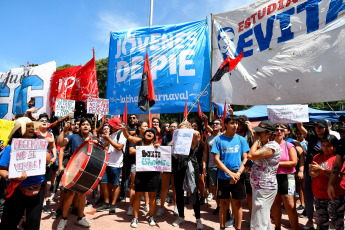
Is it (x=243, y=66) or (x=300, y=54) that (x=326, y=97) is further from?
(x=243, y=66)

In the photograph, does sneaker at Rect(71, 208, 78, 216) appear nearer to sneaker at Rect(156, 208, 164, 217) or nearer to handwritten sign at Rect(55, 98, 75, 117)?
sneaker at Rect(156, 208, 164, 217)

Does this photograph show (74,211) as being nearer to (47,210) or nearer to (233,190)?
(47,210)

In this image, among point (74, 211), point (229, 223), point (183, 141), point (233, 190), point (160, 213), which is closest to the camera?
point (233, 190)

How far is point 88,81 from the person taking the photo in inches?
373

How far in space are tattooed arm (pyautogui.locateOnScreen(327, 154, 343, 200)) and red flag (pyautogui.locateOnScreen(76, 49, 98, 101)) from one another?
26.6ft

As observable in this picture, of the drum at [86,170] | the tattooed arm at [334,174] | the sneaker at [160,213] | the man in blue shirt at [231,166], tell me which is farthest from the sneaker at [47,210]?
the tattooed arm at [334,174]

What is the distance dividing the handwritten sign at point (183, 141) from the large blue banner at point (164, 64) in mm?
3637

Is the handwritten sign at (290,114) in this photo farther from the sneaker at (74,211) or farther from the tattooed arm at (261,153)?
the sneaker at (74,211)

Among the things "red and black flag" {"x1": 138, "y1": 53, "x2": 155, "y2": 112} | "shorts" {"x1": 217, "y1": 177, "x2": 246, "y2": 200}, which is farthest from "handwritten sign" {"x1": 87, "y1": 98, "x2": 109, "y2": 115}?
"shorts" {"x1": 217, "y1": 177, "x2": 246, "y2": 200}

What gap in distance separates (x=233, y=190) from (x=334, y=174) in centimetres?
141

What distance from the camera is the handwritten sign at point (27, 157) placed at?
263 cm

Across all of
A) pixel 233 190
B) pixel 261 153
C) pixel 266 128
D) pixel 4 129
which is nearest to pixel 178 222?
pixel 233 190

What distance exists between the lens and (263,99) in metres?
6.62

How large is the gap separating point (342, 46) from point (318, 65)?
1.97 feet
